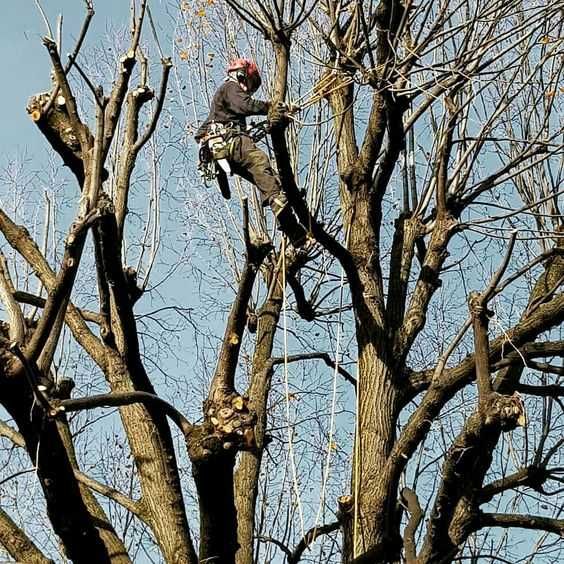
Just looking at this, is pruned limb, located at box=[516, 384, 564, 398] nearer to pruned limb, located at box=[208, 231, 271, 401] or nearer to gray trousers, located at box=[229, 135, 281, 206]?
gray trousers, located at box=[229, 135, 281, 206]

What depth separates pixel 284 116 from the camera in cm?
360

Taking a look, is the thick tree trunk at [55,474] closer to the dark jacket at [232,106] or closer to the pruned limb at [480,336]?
the pruned limb at [480,336]

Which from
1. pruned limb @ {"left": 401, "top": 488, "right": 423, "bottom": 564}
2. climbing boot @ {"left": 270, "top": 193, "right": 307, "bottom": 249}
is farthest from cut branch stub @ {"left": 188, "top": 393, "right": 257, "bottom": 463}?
climbing boot @ {"left": 270, "top": 193, "right": 307, "bottom": 249}

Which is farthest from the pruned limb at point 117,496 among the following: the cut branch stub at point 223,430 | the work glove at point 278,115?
the work glove at point 278,115

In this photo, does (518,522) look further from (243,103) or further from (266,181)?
(243,103)

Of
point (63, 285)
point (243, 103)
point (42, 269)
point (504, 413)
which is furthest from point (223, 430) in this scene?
point (243, 103)

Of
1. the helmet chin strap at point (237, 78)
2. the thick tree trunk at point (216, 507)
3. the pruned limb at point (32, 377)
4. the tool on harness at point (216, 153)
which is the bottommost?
the thick tree trunk at point (216, 507)

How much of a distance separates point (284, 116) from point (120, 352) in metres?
1.63

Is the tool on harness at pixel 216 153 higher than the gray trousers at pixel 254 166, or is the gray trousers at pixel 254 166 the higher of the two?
the tool on harness at pixel 216 153

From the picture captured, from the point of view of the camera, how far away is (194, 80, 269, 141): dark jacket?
16.8ft

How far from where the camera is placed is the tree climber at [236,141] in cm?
498

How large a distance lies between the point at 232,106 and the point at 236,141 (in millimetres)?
216

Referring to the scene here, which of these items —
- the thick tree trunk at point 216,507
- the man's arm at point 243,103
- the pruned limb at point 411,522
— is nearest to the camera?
the thick tree trunk at point 216,507

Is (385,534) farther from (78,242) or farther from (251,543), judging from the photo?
(78,242)
